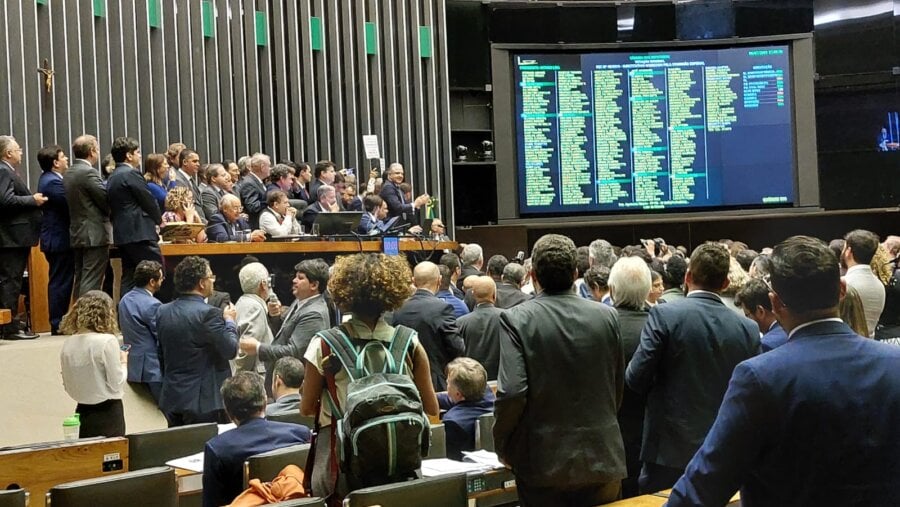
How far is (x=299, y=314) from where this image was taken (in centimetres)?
552

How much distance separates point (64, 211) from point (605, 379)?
517 cm

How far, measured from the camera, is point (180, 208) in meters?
7.59

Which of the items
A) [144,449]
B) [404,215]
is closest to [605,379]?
[144,449]

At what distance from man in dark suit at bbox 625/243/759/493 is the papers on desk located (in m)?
1.69

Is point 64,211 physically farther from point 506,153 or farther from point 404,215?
point 506,153

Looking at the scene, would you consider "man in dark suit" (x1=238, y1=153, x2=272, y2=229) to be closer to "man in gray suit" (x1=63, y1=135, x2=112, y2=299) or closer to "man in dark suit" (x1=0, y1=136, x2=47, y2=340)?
"man in gray suit" (x1=63, y1=135, x2=112, y2=299)

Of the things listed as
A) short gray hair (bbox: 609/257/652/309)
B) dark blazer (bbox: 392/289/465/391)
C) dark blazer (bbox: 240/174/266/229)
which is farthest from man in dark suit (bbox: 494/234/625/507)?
dark blazer (bbox: 240/174/266/229)

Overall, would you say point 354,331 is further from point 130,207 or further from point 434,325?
point 130,207

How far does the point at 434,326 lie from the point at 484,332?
11.3 inches

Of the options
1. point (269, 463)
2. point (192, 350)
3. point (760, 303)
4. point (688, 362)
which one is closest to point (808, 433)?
point (688, 362)

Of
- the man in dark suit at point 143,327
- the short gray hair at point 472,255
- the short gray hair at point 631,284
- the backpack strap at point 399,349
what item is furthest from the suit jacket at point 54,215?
the backpack strap at point 399,349

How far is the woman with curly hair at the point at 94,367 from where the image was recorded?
4.93 m

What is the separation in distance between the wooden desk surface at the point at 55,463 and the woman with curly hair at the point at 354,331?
4.48 ft

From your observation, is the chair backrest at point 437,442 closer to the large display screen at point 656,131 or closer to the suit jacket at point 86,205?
the suit jacket at point 86,205
